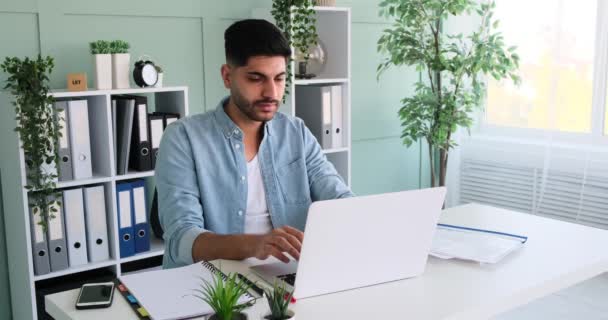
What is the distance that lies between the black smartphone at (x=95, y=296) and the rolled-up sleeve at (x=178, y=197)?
11.9 inches

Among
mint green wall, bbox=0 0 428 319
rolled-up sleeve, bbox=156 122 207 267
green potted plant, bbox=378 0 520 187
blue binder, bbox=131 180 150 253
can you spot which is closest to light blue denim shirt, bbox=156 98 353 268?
rolled-up sleeve, bbox=156 122 207 267

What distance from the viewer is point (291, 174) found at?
2193 millimetres

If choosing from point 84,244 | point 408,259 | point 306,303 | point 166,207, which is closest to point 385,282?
point 408,259

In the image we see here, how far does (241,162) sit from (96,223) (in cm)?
111

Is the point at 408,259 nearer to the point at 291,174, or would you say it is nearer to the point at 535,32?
the point at 291,174

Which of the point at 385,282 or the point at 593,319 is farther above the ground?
the point at 385,282

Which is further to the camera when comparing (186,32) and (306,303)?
(186,32)

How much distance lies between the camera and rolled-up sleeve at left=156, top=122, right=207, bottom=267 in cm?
182

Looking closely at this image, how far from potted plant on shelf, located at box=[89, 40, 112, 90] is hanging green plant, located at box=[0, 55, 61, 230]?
246 mm

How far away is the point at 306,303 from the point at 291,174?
770 mm

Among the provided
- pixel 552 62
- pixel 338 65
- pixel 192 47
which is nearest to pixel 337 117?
pixel 338 65

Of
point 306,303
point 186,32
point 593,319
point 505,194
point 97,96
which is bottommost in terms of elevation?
point 593,319

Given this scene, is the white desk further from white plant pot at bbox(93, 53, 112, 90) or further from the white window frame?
the white window frame

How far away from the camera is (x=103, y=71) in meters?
2.90
